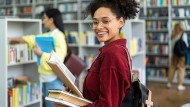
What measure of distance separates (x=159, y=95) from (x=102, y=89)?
15.7 ft

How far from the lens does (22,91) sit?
3311 millimetres

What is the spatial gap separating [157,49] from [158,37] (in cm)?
35

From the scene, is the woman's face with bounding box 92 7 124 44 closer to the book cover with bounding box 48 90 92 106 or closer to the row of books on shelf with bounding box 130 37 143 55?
the book cover with bounding box 48 90 92 106

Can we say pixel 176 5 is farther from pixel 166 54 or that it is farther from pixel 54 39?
pixel 54 39

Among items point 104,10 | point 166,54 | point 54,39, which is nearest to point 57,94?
point 104,10

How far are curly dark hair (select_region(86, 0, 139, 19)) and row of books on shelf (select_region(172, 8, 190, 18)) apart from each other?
6145mm

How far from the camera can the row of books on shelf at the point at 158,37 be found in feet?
24.6

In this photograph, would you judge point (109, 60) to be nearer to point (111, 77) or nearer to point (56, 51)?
point (111, 77)

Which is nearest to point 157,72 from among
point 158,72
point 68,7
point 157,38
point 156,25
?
point 158,72

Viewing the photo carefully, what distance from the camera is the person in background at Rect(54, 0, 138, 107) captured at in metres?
1.21

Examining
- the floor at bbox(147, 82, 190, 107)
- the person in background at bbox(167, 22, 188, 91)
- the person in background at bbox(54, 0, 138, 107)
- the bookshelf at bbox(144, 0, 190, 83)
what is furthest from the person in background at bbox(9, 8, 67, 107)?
the bookshelf at bbox(144, 0, 190, 83)

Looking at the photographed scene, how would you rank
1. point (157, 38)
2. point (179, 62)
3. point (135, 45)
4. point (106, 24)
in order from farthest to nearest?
point (157, 38)
point (179, 62)
point (135, 45)
point (106, 24)

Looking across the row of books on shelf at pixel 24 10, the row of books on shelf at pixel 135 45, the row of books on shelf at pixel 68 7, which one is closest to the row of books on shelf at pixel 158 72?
the row of books on shelf at pixel 135 45

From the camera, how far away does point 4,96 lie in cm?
297
